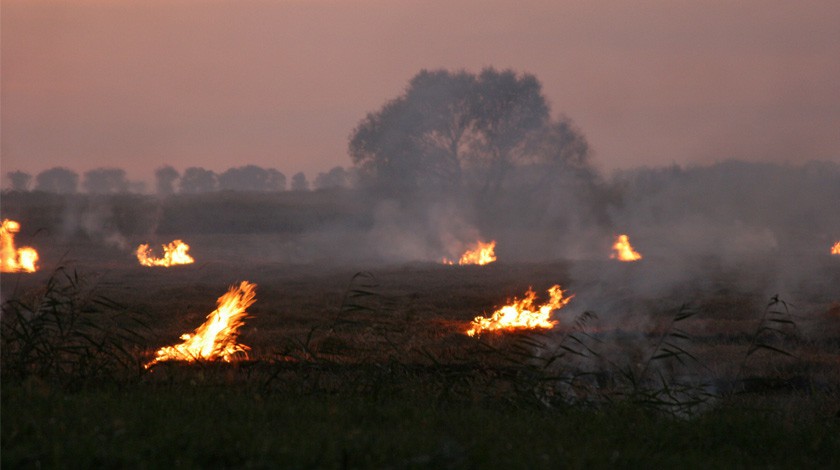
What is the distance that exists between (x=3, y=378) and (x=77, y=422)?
2.32m

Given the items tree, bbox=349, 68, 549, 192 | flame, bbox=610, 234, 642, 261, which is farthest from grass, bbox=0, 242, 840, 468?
tree, bbox=349, 68, 549, 192

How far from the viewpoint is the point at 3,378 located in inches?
296

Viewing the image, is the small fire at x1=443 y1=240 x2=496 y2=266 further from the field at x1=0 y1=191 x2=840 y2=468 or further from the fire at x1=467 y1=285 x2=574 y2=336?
the fire at x1=467 y1=285 x2=574 y2=336

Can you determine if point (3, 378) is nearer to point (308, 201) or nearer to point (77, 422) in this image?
point (77, 422)

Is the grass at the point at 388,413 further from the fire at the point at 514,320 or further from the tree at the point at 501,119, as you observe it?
the tree at the point at 501,119

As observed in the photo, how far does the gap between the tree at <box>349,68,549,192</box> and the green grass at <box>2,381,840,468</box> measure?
51443 mm

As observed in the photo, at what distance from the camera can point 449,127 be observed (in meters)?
59.8

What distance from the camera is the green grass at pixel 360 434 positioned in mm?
4934

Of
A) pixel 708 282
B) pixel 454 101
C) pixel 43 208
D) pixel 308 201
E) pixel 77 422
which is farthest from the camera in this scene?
pixel 308 201

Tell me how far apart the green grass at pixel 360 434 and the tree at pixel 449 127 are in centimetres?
5144

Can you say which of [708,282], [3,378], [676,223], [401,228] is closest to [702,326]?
[708,282]

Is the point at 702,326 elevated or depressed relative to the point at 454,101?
depressed

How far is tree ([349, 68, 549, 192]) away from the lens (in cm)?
5903

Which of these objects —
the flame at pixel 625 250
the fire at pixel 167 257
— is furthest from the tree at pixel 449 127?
the fire at pixel 167 257
